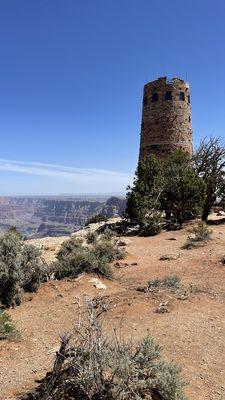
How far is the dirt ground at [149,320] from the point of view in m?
6.36

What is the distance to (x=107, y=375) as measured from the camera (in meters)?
5.59

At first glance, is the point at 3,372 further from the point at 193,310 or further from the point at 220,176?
the point at 220,176

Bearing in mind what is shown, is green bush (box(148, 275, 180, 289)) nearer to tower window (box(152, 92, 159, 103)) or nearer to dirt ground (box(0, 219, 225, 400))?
dirt ground (box(0, 219, 225, 400))

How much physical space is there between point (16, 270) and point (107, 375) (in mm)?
6459

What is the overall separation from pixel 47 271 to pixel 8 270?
5.11ft

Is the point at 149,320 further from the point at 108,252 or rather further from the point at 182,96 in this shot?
the point at 182,96

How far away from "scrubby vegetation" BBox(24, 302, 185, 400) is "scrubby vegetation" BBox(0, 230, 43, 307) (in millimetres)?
5436

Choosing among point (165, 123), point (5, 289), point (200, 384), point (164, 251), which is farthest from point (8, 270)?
point (165, 123)

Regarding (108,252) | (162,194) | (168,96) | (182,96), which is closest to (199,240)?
(108,252)

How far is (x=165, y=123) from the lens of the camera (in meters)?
39.2

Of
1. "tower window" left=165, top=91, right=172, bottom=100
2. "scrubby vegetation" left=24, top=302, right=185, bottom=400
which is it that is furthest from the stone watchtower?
"scrubby vegetation" left=24, top=302, right=185, bottom=400

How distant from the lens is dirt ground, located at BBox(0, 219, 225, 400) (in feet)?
20.9

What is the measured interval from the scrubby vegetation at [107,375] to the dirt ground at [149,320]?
23.7 inches

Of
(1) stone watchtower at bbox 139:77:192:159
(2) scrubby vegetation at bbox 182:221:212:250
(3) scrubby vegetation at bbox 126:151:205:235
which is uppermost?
(1) stone watchtower at bbox 139:77:192:159
